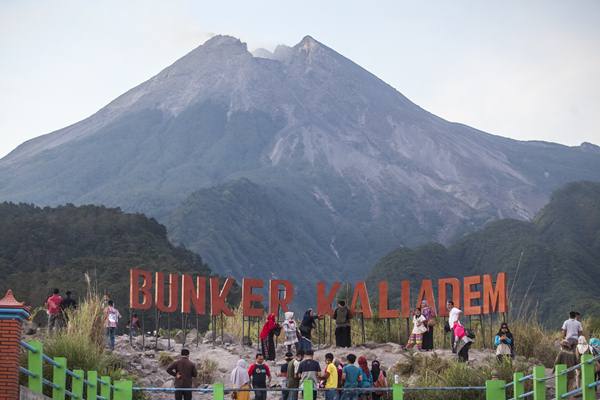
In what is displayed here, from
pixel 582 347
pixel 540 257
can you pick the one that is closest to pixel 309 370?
pixel 582 347

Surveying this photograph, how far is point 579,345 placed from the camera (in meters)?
27.0

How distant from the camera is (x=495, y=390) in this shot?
23.9 m

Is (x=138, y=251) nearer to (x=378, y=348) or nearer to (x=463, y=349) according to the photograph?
(x=378, y=348)

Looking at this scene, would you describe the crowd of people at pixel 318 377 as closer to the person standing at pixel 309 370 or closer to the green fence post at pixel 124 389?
the person standing at pixel 309 370

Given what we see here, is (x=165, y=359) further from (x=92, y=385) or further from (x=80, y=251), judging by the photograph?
(x=80, y=251)

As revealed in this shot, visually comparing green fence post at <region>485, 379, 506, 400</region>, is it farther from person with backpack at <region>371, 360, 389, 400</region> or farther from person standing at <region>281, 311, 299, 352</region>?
person standing at <region>281, 311, 299, 352</region>

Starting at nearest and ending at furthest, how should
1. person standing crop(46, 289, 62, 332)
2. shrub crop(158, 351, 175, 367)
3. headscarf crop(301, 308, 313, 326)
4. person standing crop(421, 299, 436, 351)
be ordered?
person standing crop(46, 289, 62, 332) < shrub crop(158, 351, 175, 367) < headscarf crop(301, 308, 313, 326) < person standing crop(421, 299, 436, 351)

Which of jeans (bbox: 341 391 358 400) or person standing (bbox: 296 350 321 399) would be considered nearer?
jeans (bbox: 341 391 358 400)

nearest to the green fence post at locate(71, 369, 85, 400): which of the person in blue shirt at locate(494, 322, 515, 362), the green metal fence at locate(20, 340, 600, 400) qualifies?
the green metal fence at locate(20, 340, 600, 400)

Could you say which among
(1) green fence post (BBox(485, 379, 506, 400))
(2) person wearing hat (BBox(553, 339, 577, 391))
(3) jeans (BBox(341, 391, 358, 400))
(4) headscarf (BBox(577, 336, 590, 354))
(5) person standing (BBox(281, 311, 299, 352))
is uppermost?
(5) person standing (BBox(281, 311, 299, 352))

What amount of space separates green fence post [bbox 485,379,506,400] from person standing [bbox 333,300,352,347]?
12577mm

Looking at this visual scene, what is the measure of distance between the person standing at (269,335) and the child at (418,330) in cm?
380

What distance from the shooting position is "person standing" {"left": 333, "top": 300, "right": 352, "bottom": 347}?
120 ft

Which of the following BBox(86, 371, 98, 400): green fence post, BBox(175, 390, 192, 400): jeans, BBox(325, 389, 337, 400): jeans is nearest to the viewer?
BBox(86, 371, 98, 400): green fence post
